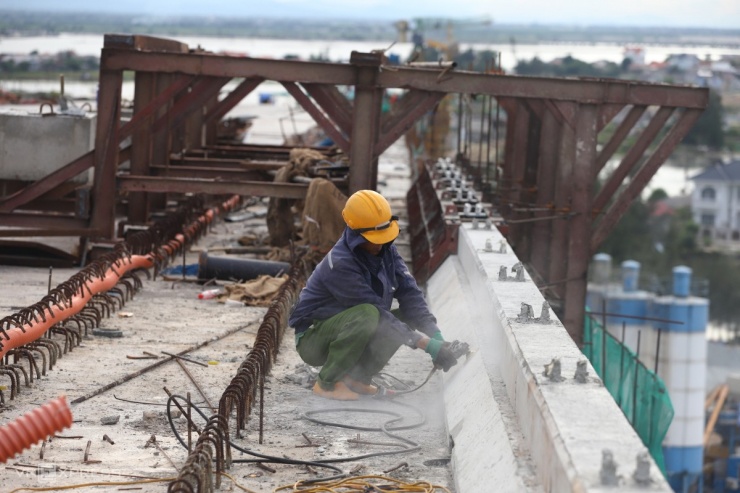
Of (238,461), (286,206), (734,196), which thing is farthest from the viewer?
(734,196)

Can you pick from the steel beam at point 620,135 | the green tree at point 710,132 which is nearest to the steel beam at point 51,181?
the steel beam at point 620,135

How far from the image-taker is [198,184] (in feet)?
46.8

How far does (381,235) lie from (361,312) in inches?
20.6

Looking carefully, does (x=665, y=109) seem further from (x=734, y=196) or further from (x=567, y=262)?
(x=734, y=196)

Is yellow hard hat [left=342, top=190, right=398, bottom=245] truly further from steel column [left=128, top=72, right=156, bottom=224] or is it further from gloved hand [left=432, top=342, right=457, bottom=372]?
steel column [left=128, top=72, right=156, bottom=224]

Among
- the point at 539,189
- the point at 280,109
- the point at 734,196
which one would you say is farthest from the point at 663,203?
the point at 539,189

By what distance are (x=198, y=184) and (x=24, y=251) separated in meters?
2.18

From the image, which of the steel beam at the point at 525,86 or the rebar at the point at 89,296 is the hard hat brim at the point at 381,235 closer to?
the rebar at the point at 89,296

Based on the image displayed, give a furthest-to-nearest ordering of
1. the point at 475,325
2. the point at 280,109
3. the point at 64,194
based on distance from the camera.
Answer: the point at 280,109, the point at 64,194, the point at 475,325

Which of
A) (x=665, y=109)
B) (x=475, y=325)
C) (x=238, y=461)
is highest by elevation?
(x=665, y=109)

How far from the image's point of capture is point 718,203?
350 ft

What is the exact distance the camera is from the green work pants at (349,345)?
831cm

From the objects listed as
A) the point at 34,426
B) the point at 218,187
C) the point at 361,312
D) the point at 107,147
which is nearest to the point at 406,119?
the point at 218,187

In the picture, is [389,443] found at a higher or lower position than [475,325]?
lower
